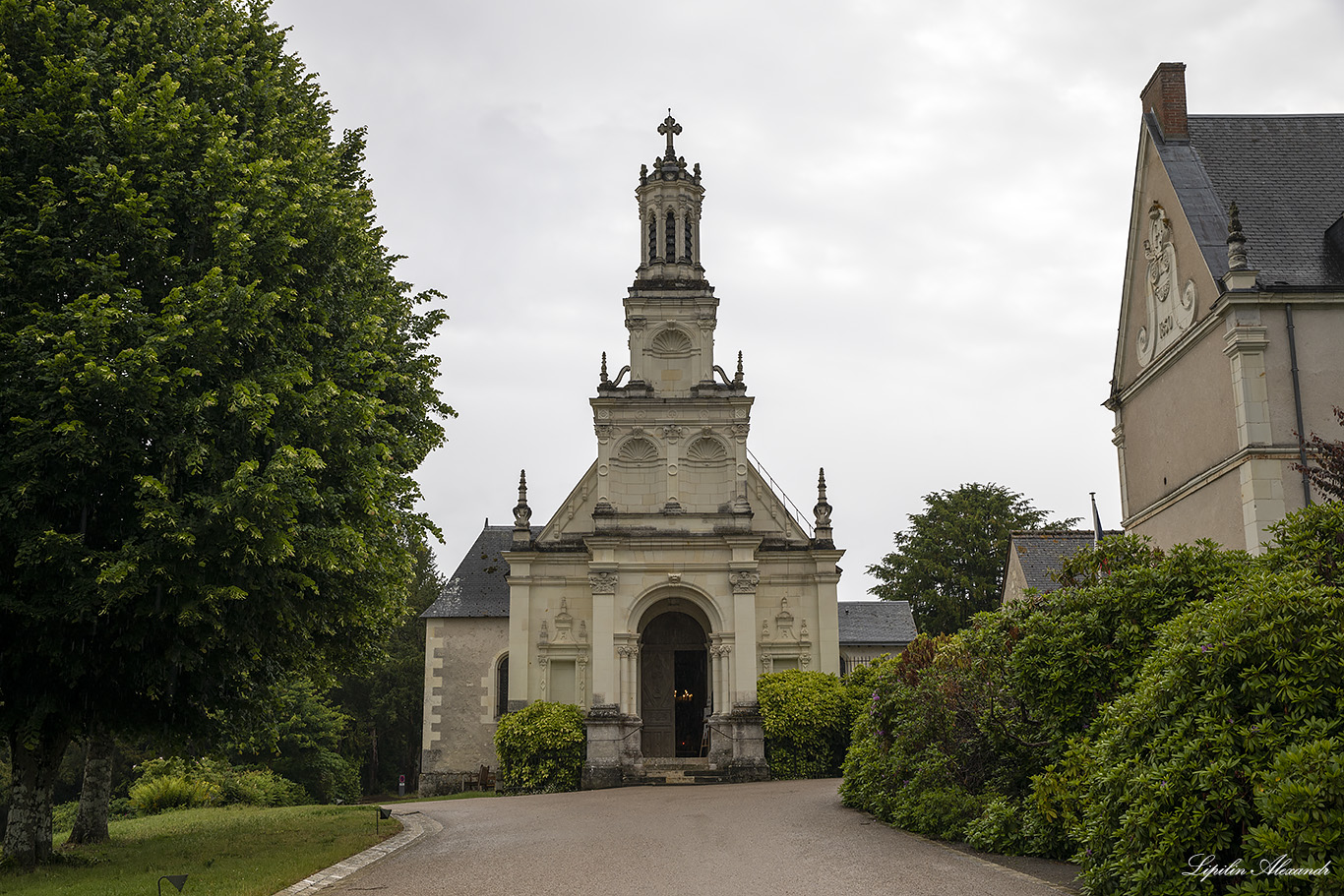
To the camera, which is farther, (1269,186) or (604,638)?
(604,638)

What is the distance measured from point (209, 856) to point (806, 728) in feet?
62.9

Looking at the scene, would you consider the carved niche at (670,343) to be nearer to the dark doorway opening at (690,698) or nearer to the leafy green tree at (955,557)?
the dark doorway opening at (690,698)

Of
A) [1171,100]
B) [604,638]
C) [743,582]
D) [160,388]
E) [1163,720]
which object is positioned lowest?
[1163,720]

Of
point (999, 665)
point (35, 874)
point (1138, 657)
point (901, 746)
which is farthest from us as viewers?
point (901, 746)

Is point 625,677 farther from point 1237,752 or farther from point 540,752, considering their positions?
point 1237,752

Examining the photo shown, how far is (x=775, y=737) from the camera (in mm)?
29453

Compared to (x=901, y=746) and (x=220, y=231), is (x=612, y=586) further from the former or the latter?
(x=220, y=231)

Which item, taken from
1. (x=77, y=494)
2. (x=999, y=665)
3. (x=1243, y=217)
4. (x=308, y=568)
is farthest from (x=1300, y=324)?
(x=77, y=494)

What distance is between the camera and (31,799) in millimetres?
12453

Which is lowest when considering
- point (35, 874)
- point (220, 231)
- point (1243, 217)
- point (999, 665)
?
point (35, 874)

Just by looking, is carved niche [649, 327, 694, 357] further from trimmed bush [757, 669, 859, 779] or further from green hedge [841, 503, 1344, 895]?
green hedge [841, 503, 1344, 895]

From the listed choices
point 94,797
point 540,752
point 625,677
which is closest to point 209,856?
point 94,797

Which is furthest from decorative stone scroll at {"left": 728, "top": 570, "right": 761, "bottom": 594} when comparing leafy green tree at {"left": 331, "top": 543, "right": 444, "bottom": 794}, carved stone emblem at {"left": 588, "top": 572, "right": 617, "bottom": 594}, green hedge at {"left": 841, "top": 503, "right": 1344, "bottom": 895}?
leafy green tree at {"left": 331, "top": 543, "right": 444, "bottom": 794}

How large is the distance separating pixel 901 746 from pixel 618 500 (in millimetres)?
17692
